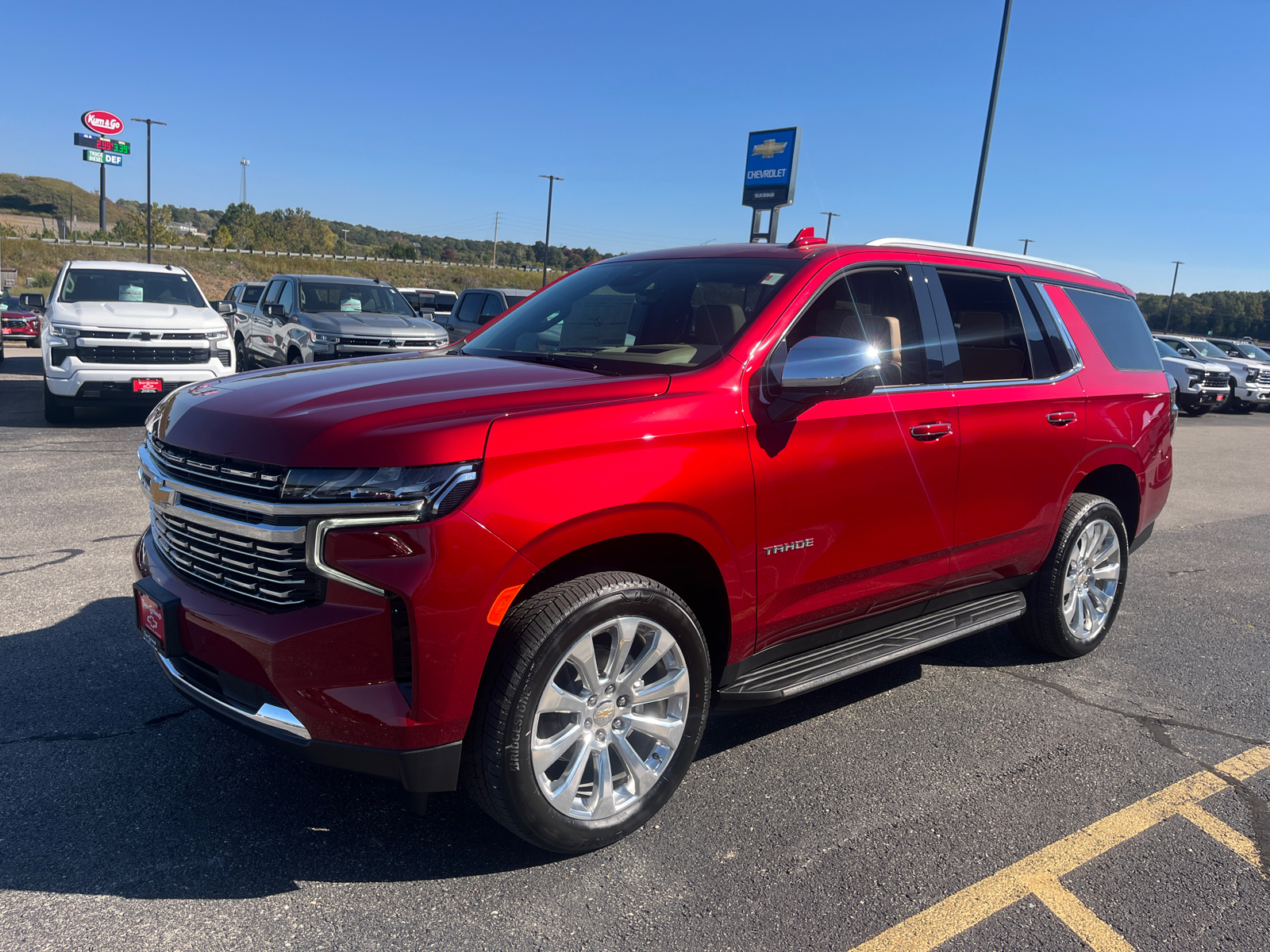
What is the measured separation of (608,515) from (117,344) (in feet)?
31.7

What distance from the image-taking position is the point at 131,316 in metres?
10.5

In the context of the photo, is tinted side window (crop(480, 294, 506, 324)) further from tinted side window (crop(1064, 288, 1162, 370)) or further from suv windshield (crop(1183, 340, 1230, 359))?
suv windshield (crop(1183, 340, 1230, 359))

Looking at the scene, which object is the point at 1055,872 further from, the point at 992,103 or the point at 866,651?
the point at 992,103

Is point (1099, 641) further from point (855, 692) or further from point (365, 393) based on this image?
point (365, 393)

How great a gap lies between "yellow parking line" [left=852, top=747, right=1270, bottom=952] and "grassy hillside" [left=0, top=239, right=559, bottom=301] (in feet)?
200

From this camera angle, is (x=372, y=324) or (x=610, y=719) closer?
(x=610, y=719)

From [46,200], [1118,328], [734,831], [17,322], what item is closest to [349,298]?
[1118,328]

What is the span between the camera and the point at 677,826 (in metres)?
3.00

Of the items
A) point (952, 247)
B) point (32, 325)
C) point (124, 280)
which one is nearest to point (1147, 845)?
point (952, 247)

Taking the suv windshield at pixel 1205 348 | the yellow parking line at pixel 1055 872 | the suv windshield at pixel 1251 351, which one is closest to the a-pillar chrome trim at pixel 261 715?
the yellow parking line at pixel 1055 872

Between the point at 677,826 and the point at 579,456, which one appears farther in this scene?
the point at 677,826

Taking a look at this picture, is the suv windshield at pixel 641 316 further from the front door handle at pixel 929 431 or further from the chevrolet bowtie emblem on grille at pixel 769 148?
the chevrolet bowtie emblem on grille at pixel 769 148

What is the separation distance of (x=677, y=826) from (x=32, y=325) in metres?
27.2

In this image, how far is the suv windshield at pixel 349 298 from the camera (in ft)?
43.2
